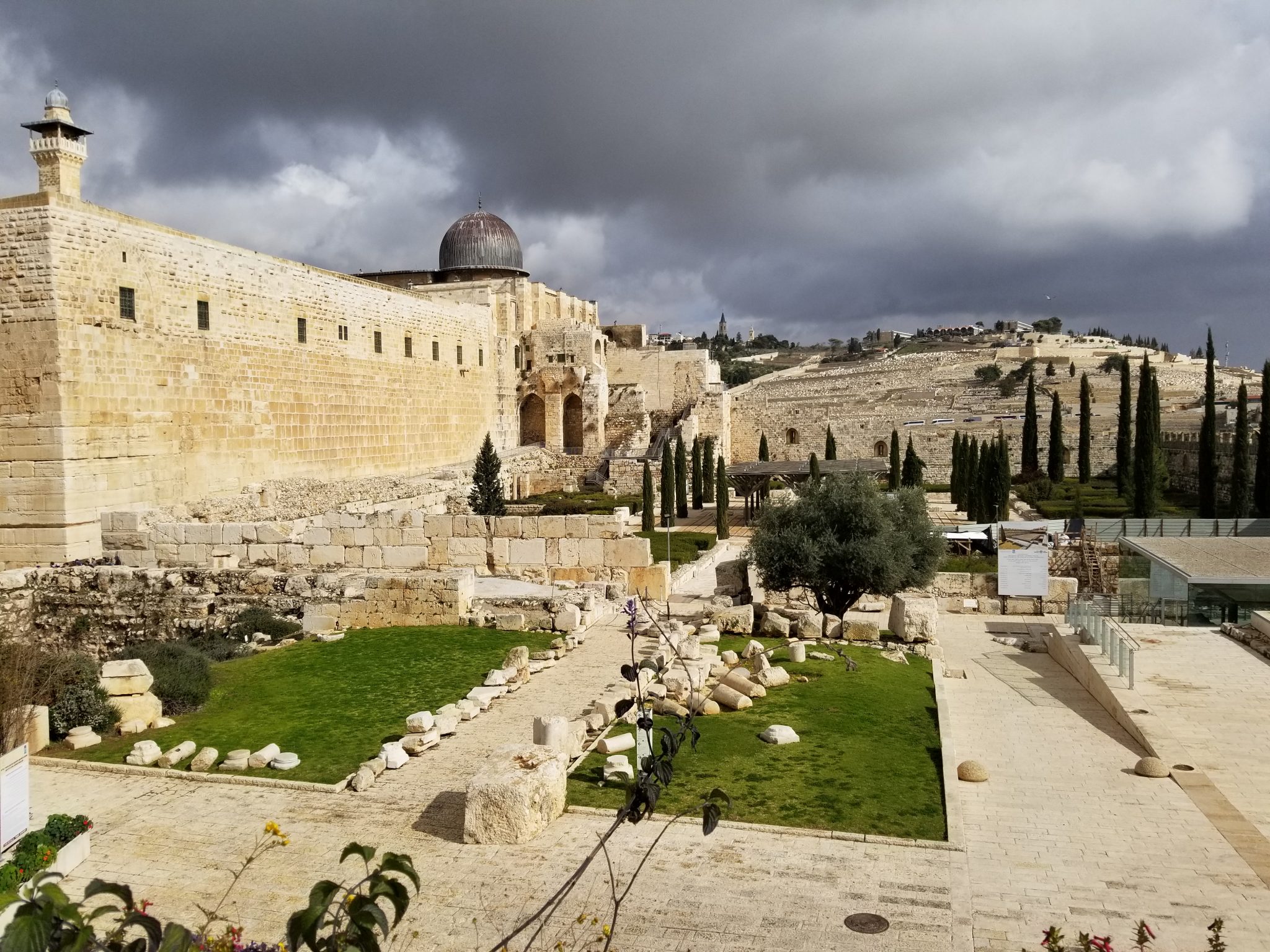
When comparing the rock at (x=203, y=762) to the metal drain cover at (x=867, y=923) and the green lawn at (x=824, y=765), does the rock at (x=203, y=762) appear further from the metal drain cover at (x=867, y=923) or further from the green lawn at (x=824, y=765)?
the metal drain cover at (x=867, y=923)

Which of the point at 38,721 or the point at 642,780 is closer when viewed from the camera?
the point at 642,780

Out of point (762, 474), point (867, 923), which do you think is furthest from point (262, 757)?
point (762, 474)

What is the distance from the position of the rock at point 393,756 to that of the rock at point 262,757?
30.3 inches

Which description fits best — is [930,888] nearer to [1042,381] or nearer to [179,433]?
[179,433]

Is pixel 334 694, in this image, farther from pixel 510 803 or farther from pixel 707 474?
pixel 707 474

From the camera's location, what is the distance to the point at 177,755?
7.34 metres

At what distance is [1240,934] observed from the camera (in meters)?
5.06

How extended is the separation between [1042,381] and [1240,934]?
59.4 metres

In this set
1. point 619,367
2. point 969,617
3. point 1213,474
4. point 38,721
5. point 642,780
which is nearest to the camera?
point 642,780

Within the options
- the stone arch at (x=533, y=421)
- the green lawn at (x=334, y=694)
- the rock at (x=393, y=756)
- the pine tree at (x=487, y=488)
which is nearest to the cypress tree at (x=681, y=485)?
the pine tree at (x=487, y=488)

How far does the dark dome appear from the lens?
133 ft

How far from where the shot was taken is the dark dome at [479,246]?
40594 millimetres

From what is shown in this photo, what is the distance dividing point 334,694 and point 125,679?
1708 mm

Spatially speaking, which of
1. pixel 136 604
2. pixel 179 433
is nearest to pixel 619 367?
pixel 179 433
